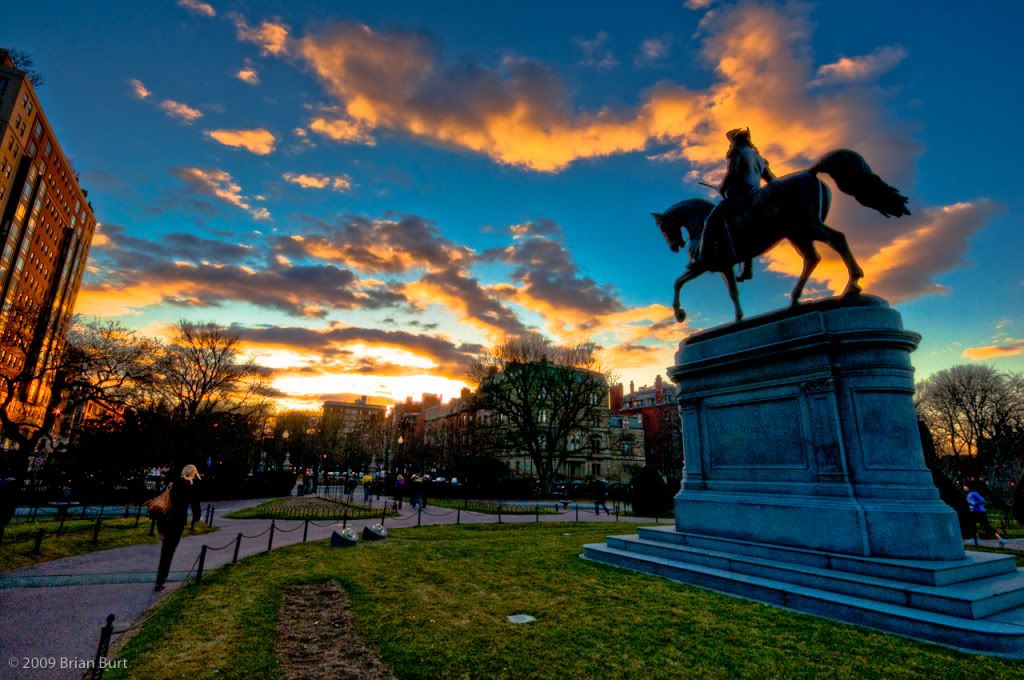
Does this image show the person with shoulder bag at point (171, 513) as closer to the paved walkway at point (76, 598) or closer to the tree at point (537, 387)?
the paved walkway at point (76, 598)

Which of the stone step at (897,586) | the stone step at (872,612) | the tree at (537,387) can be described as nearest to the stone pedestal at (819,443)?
the stone step at (897,586)

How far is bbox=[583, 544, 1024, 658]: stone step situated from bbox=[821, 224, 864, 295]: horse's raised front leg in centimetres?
543

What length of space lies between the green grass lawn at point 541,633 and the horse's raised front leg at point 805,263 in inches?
246

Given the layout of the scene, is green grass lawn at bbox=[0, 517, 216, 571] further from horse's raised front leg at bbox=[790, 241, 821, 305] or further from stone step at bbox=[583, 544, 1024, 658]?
horse's raised front leg at bbox=[790, 241, 821, 305]

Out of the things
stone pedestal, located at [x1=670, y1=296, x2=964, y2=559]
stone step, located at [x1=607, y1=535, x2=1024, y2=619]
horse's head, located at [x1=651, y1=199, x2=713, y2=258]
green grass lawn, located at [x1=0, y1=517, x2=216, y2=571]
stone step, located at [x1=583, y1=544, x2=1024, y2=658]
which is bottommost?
green grass lawn, located at [x1=0, y1=517, x2=216, y2=571]

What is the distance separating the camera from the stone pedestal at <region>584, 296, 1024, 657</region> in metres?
6.23

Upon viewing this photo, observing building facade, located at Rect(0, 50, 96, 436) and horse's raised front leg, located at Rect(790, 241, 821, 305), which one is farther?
building facade, located at Rect(0, 50, 96, 436)

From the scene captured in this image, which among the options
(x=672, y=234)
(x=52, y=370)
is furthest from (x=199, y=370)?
(x=672, y=234)

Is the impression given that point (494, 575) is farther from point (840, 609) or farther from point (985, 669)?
point (985, 669)

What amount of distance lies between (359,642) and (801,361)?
8.61m

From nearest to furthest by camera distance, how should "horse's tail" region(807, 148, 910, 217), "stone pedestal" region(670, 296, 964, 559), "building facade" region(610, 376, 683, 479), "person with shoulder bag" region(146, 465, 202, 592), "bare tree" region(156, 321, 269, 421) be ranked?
"stone pedestal" region(670, 296, 964, 559), "horse's tail" region(807, 148, 910, 217), "person with shoulder bag" region(146, 465, 202, 592), "bare tree" region(156, 321, 269, 421), "building facade" region(610, 376, 683, 479)

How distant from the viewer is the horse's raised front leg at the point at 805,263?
991 cm

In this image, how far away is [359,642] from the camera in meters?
5.80

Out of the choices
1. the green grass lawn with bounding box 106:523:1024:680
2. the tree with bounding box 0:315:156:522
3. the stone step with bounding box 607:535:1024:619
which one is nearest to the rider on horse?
the stone step with bounding box 607:535:1024:619
